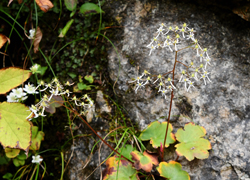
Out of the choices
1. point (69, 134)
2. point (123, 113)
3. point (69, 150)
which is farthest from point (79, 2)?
point (69, 150)

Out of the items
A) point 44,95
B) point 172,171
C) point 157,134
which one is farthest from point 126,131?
point 44,95

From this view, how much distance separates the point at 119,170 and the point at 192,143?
0.69 m

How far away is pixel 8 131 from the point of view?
1498 millimetres

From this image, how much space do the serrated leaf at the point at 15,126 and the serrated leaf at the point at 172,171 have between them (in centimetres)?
113

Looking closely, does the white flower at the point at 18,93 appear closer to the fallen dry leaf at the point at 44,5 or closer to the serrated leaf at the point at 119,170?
the fallen dry leaf at the point at 44,5

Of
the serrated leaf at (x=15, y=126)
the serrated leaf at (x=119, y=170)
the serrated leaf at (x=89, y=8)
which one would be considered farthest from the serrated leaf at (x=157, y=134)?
the serrated leaf at (x=89, y=8)

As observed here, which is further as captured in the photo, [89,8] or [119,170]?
[89,8]

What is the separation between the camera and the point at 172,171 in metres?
1.61

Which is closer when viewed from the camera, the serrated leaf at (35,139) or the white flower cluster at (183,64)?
the white flower cluster at (183,64)

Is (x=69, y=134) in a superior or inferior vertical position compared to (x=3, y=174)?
superior

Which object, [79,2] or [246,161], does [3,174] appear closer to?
[79,2]

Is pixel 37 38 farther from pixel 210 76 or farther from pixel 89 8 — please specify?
pixel 210 76

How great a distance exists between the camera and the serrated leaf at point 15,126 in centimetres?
149

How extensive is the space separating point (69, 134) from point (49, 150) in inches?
12.4
